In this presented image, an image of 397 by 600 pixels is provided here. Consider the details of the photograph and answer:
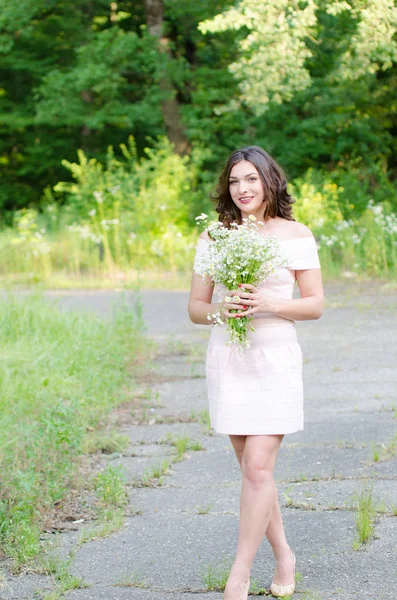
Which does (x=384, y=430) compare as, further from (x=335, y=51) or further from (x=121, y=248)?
(x=335, y=51)

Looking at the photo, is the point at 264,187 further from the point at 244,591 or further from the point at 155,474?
the point at 155,474

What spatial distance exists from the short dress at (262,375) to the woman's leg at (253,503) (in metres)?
0.09

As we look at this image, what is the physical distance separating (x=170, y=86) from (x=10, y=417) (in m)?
20.3

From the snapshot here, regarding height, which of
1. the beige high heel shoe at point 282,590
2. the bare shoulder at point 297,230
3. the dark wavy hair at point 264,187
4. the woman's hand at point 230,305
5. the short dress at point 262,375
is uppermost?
the dark wavy hair at point 264,187

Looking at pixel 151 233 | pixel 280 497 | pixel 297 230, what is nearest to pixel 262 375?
pixel 297 230

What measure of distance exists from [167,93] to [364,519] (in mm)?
21693

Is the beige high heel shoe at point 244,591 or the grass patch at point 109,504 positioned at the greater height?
the beige high heel shoe at point 244,591

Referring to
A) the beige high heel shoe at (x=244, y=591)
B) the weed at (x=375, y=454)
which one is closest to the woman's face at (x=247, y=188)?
the beige high heel shoe at (x=244, y=591)

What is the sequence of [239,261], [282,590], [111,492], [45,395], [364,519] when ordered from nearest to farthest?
[239,261] < [282,590] < [364,519] < [111,492] < [45,395]

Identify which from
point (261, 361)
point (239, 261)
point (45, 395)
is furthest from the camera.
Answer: point (45, 395)

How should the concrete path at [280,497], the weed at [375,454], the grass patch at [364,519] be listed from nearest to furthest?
the concrete path at [280,497] → the grass patch at [364,519] → the weed at [375,454]

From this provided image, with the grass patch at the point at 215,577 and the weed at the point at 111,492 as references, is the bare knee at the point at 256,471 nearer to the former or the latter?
the grass patch at the point at 215,577

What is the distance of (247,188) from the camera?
4.18m

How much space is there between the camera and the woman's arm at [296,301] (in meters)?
3.91
